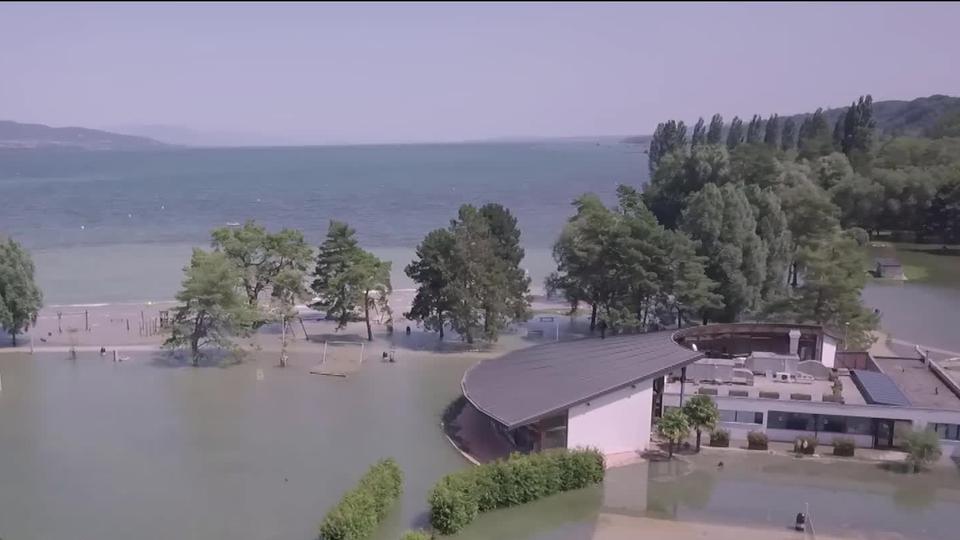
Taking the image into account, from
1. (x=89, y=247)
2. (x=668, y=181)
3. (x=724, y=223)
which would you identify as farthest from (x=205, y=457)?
(x=89, y=247)

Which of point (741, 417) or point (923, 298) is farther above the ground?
point (923, 298)

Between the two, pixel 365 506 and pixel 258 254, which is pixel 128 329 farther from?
pixel 365 506

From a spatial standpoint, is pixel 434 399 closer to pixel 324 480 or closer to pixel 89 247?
pixel 324 480

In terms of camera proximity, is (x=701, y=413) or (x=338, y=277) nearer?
(x=701, y=413)

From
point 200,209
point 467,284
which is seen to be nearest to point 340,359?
point 467,284

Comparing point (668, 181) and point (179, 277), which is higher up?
point (668, 181)

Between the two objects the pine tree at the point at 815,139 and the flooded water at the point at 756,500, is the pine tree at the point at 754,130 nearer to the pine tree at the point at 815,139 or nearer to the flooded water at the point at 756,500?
the pine tree at the point at 815,139
